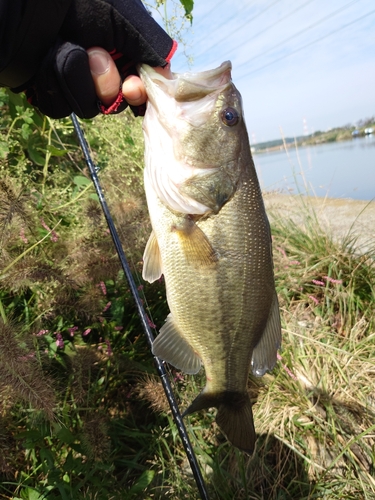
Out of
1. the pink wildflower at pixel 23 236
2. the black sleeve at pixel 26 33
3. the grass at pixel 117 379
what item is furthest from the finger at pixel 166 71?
the pink wildflower at pixel 23 236

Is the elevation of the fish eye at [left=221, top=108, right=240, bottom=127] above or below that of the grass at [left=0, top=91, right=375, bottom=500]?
above

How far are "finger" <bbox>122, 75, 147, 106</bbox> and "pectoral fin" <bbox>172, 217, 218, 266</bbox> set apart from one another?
55 cm

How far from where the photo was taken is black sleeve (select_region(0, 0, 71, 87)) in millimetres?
1331

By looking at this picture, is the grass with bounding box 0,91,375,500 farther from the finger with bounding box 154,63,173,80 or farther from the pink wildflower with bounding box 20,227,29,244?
the finger with bounding box 154,63,173,80

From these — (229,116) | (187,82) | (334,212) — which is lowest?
(334,212)

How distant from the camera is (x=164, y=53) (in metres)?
1.56

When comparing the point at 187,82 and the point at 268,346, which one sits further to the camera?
the point at 268,346

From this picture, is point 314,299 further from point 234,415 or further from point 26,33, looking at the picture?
point 26,33

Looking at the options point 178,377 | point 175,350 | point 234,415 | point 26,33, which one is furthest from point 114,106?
point 178,377

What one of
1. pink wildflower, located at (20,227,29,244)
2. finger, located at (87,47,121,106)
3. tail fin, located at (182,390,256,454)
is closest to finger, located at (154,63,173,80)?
finger, located at (87,47,121,106)

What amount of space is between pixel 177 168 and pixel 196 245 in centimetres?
36

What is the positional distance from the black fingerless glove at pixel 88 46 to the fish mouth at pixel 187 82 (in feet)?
0.20

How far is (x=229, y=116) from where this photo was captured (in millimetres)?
Answer: 1722

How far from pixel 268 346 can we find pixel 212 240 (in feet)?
1.81
